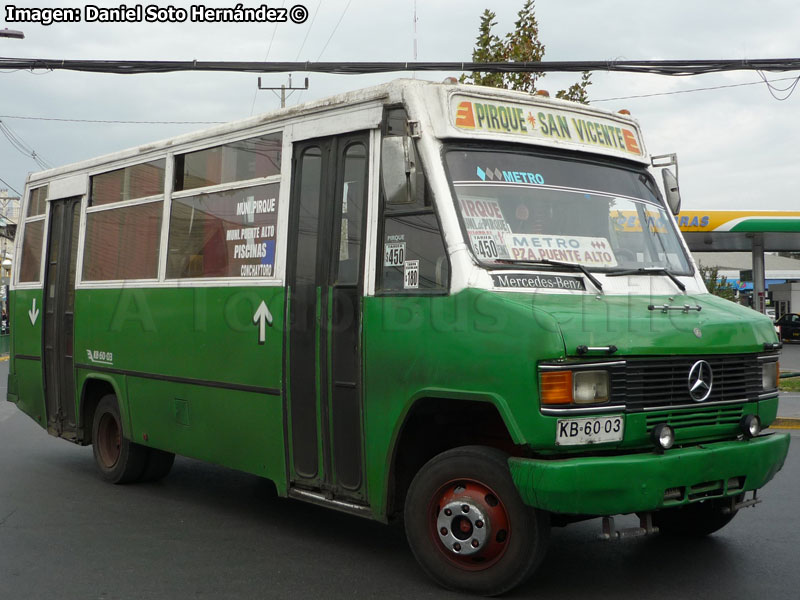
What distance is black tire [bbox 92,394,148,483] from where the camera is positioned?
28.5ft

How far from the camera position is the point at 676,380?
5.15m

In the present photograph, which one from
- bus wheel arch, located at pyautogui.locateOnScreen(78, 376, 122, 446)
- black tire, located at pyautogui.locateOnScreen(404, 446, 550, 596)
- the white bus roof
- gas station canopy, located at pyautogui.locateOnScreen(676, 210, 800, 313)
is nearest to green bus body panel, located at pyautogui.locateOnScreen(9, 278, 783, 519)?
black tire, located at pyautogui.locateOnScreen(404, 446, 550, 596)

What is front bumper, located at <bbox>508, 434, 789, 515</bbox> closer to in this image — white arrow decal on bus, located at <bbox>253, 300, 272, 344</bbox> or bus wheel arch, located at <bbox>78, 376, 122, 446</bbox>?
white arrow decal on bus, located at <bbox>253, 300, 272, 344</bbox>

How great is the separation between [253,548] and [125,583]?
1.03m

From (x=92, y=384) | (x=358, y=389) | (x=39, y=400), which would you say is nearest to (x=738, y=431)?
(x=358, y=389)

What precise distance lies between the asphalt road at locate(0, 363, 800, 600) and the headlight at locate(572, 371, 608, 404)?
3.89ft

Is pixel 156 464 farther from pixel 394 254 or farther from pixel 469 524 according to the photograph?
pixel 469 524

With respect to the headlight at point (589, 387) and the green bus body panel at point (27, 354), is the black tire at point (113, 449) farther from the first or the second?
the headlight at point (589, 387)

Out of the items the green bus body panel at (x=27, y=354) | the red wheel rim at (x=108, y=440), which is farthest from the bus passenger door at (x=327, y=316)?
the green bus body panel at (x=27, y=354)

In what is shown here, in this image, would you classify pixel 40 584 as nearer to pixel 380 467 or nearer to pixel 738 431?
pixel 380 467

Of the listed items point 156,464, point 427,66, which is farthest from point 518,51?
point 156,464

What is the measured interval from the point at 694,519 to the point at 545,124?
109 inches

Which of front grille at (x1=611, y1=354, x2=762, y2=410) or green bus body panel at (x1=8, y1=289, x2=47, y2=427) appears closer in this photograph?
front grille at (x1=611, y1=354, x2=762, y2=410)

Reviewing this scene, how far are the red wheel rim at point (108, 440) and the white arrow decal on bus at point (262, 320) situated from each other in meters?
2.96
